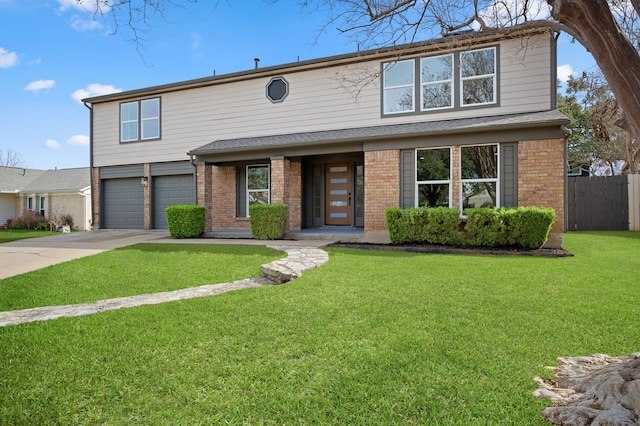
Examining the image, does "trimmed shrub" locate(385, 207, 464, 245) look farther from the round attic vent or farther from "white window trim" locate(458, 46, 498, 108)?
the round attic vent

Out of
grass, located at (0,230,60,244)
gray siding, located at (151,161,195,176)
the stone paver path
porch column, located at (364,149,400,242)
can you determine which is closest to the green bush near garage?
porch column, located at (364,149,400,242)

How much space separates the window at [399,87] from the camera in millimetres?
10789

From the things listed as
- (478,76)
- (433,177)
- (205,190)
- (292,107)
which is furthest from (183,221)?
(478,76)

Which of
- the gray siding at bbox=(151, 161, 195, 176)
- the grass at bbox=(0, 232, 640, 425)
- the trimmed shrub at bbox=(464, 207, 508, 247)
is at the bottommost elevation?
the grass at bbox=(0, 232, 640, 425)

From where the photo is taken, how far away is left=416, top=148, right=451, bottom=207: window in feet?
31.9

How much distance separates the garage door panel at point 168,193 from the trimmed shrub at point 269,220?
3.80m

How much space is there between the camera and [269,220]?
36.2 feet

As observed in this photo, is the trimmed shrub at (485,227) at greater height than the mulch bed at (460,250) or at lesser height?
greater

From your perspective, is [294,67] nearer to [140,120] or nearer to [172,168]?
[172,168]

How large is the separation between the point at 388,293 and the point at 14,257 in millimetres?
8391

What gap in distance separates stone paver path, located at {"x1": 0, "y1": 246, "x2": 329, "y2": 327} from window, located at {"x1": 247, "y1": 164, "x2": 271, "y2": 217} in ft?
20.7

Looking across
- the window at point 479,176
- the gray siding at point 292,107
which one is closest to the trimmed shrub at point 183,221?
the gray siding at point 292,107

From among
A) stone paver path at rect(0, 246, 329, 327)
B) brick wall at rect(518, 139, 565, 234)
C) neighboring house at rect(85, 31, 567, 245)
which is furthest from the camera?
neighboring house at rect(85, 31, 567, 245)

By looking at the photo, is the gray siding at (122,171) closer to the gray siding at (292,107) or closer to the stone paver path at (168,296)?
the gray siding at (292,107)
